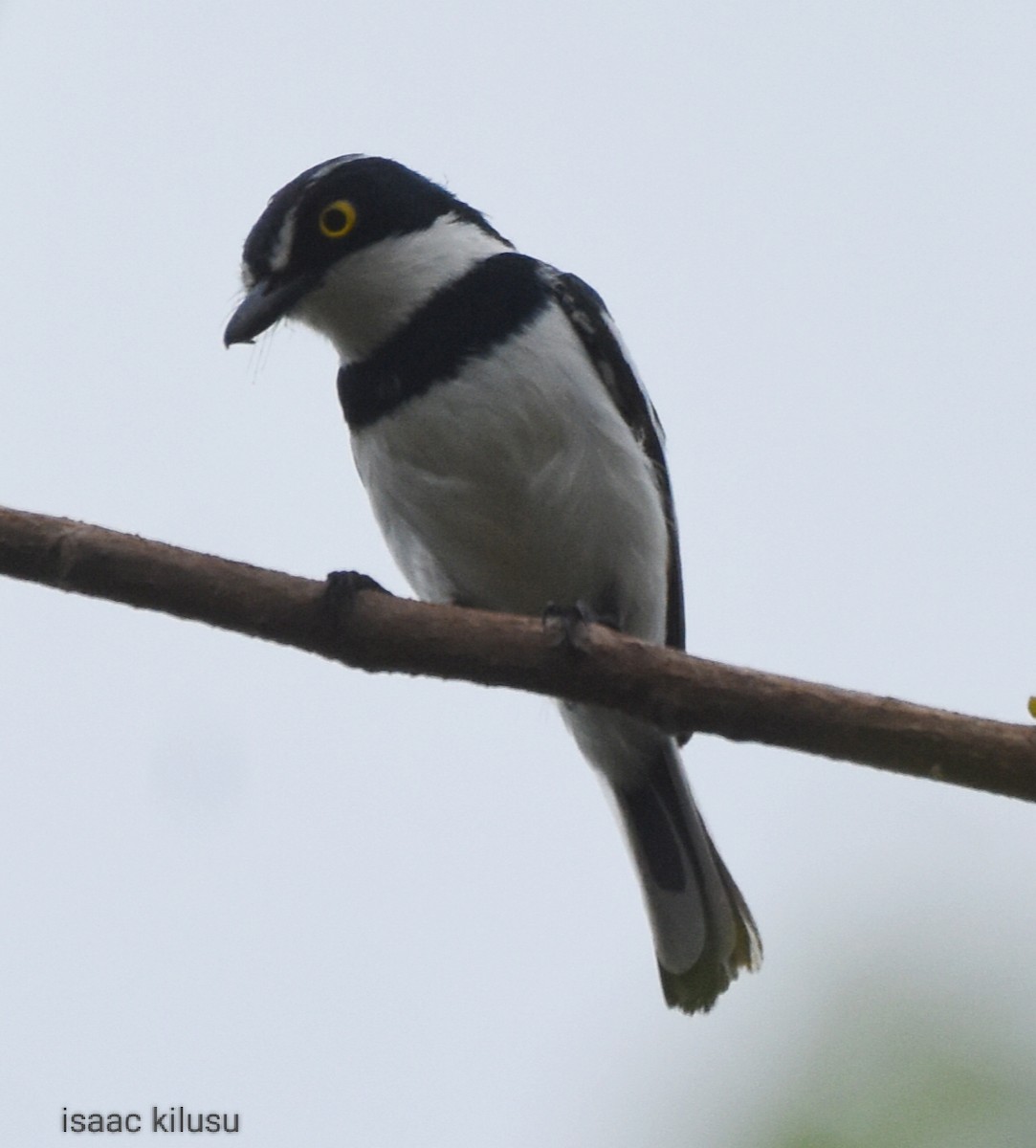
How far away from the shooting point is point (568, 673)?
3268mm

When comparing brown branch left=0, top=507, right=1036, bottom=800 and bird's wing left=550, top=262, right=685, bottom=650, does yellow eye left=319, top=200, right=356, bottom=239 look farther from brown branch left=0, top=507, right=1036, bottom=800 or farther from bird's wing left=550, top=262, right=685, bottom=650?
brown branch left=0, top=507, right=1036, bottom=800

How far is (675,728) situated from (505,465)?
156cm

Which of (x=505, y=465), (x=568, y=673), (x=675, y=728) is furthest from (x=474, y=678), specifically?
(x=505, y=465)

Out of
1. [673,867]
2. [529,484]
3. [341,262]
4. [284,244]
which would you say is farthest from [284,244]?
[673,867]

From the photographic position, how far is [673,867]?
16.7 ft

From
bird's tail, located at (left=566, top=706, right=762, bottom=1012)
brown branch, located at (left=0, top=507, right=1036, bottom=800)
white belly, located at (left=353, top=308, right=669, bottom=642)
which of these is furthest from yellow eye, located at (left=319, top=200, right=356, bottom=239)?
brown branch, located at (left=0, top=507, right=1036, bottom=800)

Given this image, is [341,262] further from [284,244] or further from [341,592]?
[341,592]

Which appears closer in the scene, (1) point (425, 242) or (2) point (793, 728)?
(2) point (793, 728)

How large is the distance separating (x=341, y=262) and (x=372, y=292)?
0.42 feet

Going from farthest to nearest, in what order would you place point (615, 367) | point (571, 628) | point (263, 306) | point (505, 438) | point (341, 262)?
point (615, 367)
point (341, 262)
point (263, 306)
point (505, 438)
point (571, 628)

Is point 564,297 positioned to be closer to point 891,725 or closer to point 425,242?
point 425,242

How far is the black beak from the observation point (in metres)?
4.70

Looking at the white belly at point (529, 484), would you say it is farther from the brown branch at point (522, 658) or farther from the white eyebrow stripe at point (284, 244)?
the brown branch at point (522, 658)

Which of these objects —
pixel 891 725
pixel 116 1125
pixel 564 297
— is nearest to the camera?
pixel 891 725
